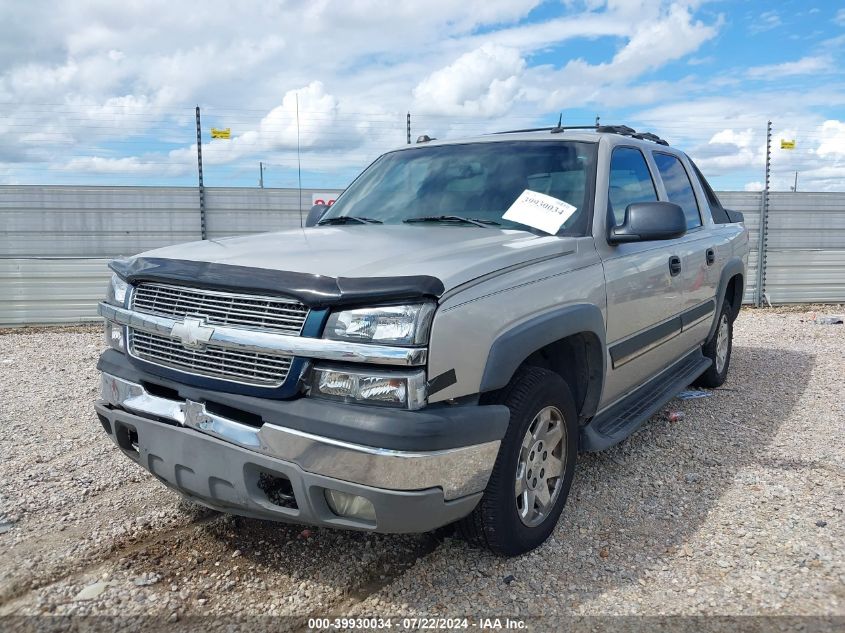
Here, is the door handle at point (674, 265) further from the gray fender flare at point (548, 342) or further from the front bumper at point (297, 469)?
the front bumper at point (297, 469)

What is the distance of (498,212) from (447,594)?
1.81m

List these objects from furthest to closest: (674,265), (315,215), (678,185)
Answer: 1. (678,185)
2. (315,215)
3. (674,265)

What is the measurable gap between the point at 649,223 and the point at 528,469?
4.37 ft

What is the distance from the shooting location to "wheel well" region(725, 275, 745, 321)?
5949 mm

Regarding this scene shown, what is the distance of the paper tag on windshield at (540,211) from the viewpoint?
333 cm

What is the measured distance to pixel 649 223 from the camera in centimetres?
330

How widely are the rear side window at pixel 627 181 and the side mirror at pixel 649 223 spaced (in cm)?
21

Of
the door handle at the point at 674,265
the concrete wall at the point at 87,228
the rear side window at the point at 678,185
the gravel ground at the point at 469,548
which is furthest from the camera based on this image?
the concrete wall at the point at 87,228

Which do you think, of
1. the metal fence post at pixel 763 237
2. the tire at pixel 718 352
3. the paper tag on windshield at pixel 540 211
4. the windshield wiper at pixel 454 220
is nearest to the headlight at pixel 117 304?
the windshield wiper at pixel 454 220

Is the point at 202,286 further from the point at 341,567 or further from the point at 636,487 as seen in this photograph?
the point at 636,487

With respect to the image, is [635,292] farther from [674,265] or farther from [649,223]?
[674,265]

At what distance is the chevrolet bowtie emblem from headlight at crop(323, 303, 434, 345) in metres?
0.49

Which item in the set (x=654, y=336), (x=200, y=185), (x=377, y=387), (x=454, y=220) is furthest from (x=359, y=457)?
(x=200, y=185)

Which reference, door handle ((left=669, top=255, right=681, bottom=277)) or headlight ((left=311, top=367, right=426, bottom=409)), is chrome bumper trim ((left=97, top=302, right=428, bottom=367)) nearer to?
headlight ((left=311, top=367, right=426, bottom=409))
